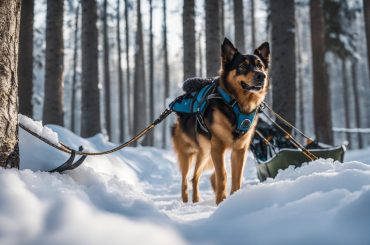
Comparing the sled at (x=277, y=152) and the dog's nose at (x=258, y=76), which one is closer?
the dog's nose at (x=258, y=76)

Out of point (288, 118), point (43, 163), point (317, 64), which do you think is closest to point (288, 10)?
point (288, 118)

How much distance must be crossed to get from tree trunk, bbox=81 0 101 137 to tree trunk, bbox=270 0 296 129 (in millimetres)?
5910

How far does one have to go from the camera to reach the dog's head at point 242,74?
14.7ft

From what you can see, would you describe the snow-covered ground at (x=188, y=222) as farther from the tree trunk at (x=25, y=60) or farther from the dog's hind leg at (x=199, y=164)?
the tree trunk at (x=25, y=60)

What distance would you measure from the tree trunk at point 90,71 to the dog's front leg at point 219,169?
9068 mm

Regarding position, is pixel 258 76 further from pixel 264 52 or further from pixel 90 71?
pixel 90 71

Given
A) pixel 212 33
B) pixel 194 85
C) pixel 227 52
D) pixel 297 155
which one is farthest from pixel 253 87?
pixel 212 33

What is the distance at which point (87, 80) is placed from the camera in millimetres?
13047

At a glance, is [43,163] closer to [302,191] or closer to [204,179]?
[302,191]

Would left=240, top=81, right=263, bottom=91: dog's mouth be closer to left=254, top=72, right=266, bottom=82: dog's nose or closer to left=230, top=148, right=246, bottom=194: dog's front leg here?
left=254, top=72, right=266, bottom=82: dog's nose

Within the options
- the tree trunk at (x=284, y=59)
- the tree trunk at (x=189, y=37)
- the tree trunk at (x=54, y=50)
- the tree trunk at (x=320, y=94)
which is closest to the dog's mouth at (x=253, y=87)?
the tree trunk at (x=284, y=59)

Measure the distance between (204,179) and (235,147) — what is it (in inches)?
211

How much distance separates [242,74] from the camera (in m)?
4.57

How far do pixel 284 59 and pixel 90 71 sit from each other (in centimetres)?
646
